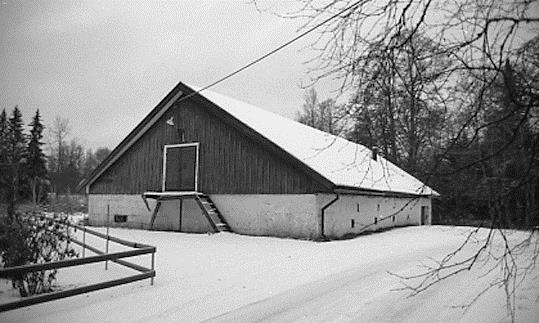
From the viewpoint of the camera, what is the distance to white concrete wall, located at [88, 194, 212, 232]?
17.6 metres

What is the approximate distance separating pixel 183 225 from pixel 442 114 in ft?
50.7

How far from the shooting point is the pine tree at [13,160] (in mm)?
6742

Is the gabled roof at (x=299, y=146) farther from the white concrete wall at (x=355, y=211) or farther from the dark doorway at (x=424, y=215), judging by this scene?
the dark doorway at (x=424, y=215)

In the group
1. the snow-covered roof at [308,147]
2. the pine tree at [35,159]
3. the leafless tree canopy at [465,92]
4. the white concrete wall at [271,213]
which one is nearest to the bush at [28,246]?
the pine tree at [35,159]

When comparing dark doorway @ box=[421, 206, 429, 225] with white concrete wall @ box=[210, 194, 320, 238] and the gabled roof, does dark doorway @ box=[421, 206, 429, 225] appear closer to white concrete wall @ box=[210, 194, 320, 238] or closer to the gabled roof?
the gabled roof

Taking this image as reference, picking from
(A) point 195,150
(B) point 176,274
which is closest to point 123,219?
(A) point 195,150

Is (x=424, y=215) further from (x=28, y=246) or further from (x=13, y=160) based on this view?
(x=13, y=160)

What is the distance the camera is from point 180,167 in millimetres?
18188

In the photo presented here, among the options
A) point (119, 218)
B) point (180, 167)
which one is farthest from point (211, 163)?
point (119, 218)

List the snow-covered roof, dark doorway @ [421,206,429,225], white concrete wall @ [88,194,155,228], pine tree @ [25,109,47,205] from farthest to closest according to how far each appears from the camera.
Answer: dark doorway @ [421,206,429,225] → white concrete wall @ [88,194,155,228] → the snow-covered roof → pine tree @ [25,109,47,205]

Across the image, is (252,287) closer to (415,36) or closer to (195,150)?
(415,36)

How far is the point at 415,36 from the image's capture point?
11.5 feet

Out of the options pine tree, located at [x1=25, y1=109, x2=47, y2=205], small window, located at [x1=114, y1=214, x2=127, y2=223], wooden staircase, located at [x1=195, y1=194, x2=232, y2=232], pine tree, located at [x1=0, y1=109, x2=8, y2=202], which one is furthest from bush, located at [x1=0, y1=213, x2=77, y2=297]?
small window, located at [x1=114, y1=214, x2=127, y2=223]

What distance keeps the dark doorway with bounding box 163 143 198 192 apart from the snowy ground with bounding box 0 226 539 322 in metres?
7.07
